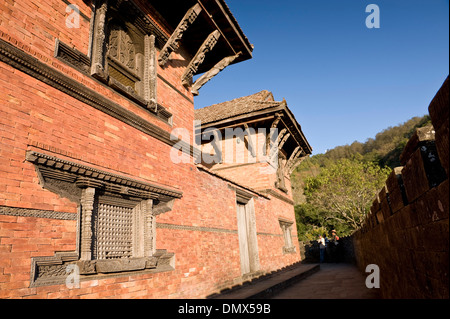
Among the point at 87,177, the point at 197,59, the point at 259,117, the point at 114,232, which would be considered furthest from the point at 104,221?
the point at 259,117

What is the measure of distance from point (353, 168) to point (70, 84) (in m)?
25.3

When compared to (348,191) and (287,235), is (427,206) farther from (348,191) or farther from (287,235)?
(348,191)

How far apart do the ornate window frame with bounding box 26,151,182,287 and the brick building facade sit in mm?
17

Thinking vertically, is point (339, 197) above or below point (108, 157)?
above

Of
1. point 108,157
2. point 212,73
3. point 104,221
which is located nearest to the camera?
point 104,221

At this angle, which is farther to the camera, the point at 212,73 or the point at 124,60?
the point at 212,73

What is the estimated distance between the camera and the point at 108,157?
4.46 m

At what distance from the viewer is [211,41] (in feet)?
24.3

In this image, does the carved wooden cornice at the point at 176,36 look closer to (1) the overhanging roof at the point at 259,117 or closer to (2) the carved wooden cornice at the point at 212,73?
(2) the carved wooden cornice at the point at 212,73

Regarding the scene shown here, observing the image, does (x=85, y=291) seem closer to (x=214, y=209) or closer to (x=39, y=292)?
(x=39, y=292)

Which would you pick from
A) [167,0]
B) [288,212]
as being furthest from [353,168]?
[167,0]

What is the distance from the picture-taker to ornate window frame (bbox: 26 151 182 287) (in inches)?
135

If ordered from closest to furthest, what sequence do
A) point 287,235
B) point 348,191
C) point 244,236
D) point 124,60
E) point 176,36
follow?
point 124,60
point 176,36
point 244,236
point 287,235
point 348,191

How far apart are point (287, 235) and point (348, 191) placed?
42.7 feet
